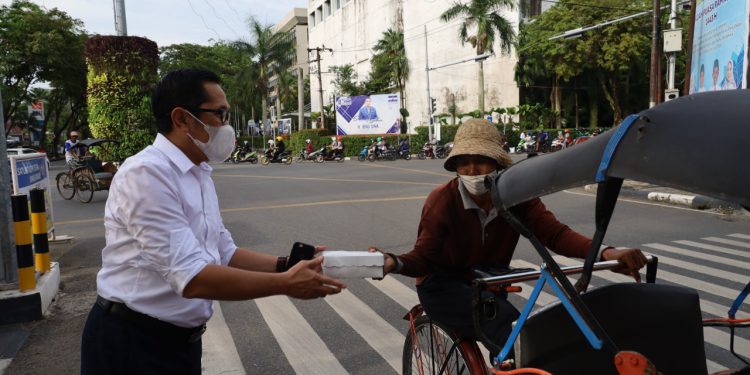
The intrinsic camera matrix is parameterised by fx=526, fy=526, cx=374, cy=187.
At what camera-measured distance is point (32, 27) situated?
31.0m

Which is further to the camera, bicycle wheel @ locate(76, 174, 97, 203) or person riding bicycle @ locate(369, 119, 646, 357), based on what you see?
bicycle wheel @ locate(76, 174, 97, 203)

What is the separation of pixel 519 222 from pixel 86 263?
614 centimetres

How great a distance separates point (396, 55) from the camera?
45.3 meters

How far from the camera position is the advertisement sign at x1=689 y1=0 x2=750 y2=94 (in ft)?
34.1

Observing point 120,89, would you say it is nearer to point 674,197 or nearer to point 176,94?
point 674,197

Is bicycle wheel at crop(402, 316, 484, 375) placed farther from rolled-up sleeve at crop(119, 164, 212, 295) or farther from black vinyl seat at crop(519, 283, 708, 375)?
rolled-up sleeve at crop(119, 164, 212, 295)

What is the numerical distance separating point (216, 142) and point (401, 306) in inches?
120

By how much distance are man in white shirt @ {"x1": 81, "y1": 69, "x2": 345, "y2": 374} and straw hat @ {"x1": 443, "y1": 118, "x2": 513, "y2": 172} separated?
88 centimetres

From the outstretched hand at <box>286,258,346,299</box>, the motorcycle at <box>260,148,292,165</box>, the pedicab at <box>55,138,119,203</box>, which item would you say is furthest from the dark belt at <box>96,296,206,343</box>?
the motorcycle at <box>260,148,292,165</box>

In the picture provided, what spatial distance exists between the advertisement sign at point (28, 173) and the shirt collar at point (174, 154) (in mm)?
4967

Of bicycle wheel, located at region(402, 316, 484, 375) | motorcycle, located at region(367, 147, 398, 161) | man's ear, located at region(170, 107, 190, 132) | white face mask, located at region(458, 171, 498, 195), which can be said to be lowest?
motorcycle, located at region(367, 147, 398, 161)

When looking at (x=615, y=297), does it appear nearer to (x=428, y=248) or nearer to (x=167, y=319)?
(x=428, y=248)

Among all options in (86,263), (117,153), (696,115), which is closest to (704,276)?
(696,115)

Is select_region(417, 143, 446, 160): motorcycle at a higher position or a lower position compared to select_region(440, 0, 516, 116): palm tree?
lower
